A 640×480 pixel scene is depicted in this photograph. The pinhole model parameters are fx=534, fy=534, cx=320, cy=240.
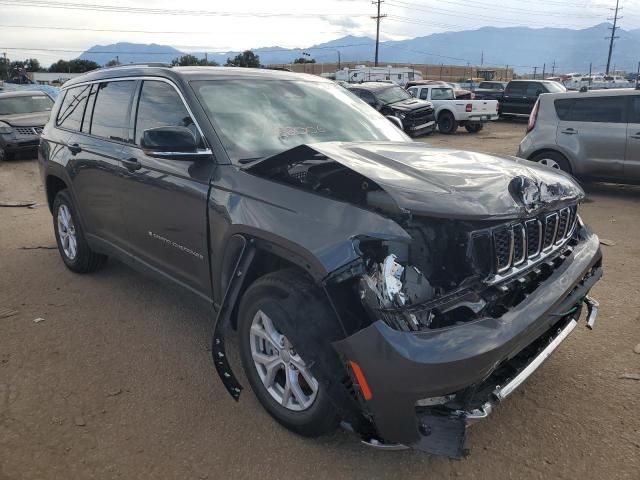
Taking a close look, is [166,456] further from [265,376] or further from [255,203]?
[255,203]

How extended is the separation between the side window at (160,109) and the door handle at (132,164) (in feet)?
0.46

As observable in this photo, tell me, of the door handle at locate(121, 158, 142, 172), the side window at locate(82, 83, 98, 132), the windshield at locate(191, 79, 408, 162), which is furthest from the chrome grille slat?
the side window at locate(82, 83, 98, 132)

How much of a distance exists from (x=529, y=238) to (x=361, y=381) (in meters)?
1.12

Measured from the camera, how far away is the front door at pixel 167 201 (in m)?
3.27

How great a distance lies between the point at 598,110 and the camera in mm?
8414

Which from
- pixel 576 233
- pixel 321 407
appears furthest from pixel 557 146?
pixel 321 407

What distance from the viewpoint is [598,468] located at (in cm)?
255

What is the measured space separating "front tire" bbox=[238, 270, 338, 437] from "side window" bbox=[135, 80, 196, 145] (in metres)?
1.23

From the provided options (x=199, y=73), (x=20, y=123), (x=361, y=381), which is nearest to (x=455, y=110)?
(x=20, y=123)

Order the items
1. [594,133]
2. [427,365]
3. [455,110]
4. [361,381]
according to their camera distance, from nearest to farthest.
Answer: [427,365]
[361,381]
[594,133]
[455,110]

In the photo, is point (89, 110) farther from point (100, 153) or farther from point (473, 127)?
point (473, 127)

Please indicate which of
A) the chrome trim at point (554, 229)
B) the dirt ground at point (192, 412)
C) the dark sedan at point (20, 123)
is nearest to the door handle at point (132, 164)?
the dirt ground at point (192, 412)

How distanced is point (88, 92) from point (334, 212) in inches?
133

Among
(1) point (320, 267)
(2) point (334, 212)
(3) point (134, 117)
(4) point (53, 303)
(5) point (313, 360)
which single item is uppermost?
(3) point (134, 117)
